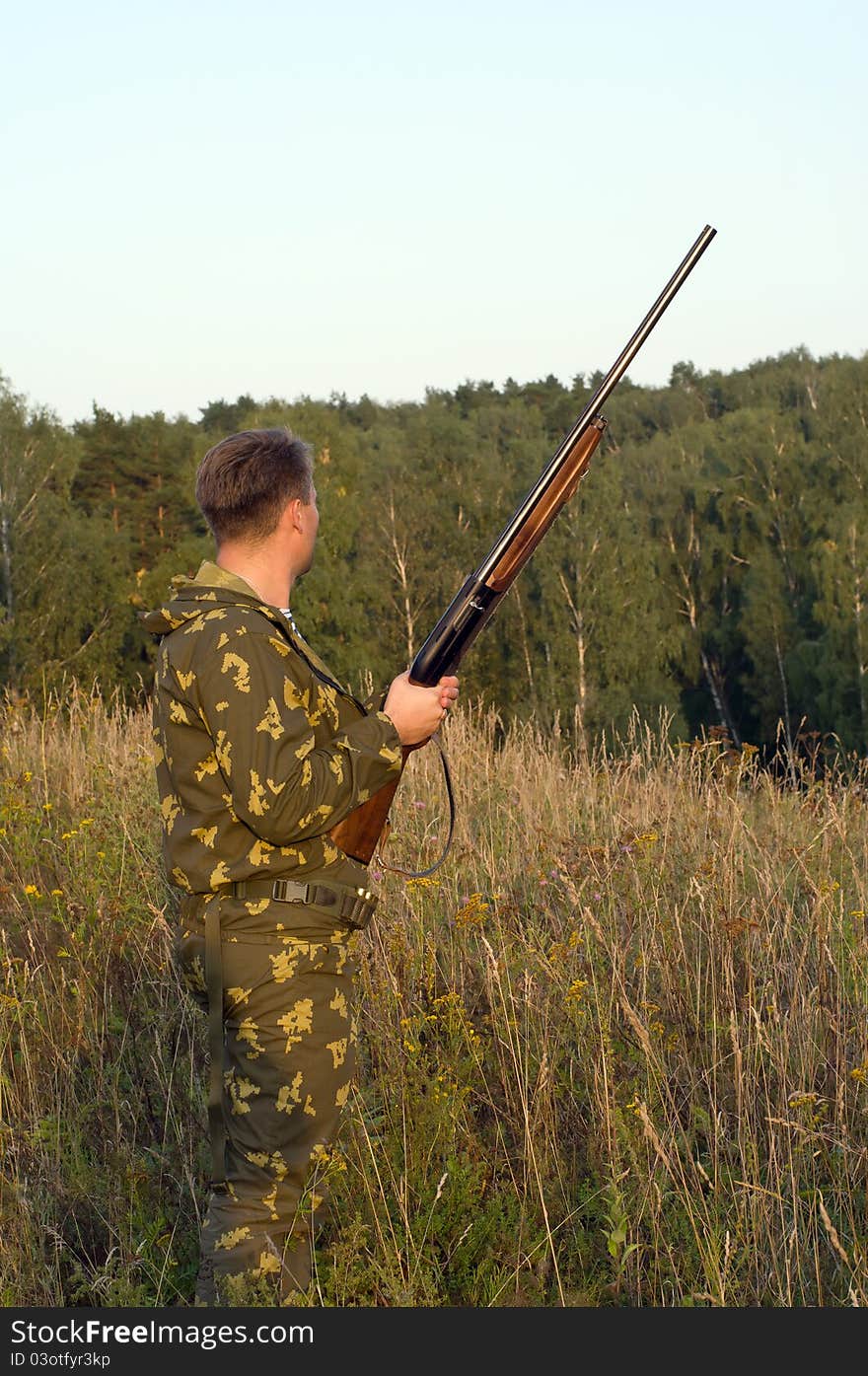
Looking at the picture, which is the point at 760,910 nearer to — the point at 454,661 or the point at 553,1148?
the point at 553,1148

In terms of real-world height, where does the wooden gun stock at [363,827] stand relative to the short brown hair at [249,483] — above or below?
below

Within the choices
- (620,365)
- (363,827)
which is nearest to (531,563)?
(620,365)

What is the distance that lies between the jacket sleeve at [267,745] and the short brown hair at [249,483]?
290 millimetres

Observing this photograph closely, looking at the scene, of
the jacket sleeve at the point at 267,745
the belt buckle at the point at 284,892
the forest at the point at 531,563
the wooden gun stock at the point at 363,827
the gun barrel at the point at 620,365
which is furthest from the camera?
the forest at the point at 531,563

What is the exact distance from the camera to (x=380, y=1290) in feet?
9.97

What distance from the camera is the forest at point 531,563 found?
3975cm

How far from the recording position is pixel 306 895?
9.38ft

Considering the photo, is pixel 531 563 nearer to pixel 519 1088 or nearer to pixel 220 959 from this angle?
pixel 519 1088

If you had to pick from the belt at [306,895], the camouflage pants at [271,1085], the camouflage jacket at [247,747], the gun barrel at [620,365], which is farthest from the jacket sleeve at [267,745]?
the gun barrel at [620,365]

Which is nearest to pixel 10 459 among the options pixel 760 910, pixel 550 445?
pixel 550 445

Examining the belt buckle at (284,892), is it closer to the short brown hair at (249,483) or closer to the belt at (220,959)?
the belt at (220,959)

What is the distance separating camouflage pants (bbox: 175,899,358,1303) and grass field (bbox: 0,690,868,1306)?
12 centimetres

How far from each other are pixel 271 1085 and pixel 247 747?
28.7 inches

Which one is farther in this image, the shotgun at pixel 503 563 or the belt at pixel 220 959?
the shotgun at pixel 503 563
